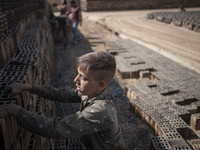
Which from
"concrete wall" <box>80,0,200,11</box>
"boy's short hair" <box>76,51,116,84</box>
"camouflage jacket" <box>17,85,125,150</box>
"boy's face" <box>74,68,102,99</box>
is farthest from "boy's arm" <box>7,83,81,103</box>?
"concrete wall" <box>80,0,200,11</box>

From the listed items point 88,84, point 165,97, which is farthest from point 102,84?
point 165,97

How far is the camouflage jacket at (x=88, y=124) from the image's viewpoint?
1.58m

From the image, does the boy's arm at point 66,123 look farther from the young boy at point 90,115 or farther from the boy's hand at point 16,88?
the boy's hand at point 16,88

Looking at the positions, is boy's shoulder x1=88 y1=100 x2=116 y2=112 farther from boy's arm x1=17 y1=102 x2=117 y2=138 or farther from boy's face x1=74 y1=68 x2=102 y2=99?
boy's face x1=74 y1=68 x2=102 y2=99

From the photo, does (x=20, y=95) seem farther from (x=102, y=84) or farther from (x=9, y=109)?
(x=102, y=84)

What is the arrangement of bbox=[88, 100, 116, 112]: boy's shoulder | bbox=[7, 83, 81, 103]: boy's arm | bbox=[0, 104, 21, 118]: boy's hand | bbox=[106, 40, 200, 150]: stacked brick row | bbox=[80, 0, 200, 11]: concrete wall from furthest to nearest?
1. bbox=[80, 0, 200, 11]: concrete wall
2. bbox=[106, 40, 200, 150]: stacked brick row
3. bbox=[7, 83, 81, 103]: boy's arm
4. bbox=[88, 100, 116, 112]: boy's shoulder
5. bbox=[0, 104, 21, 118]: boy's hand

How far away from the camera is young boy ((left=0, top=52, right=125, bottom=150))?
158 centimetres

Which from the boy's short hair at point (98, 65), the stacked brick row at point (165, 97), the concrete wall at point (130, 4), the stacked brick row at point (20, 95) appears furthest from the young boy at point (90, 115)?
the concrete wall at point (130, 4)

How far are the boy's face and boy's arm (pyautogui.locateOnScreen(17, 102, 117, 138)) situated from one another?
0.20m

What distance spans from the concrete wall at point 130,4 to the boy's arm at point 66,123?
971 inches

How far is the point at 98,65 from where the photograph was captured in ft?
5.86

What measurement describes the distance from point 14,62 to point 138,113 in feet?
7.65

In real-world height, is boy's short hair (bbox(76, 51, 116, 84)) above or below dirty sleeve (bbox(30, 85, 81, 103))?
above

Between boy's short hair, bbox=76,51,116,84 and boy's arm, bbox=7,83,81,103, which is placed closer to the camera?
boy's short hair, bbox=76,51,116,84
